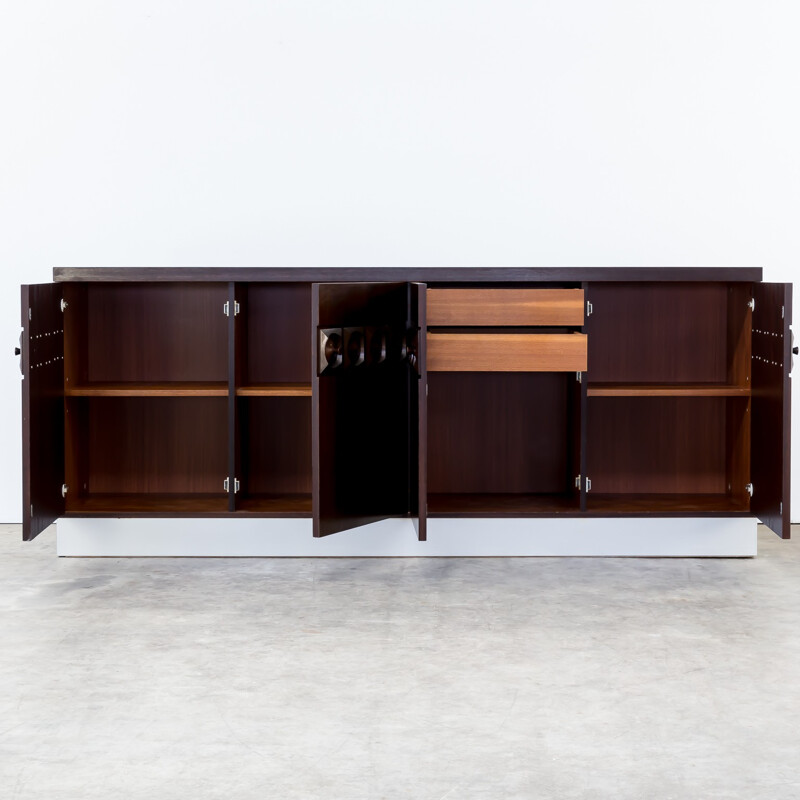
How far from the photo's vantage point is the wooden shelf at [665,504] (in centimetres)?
515

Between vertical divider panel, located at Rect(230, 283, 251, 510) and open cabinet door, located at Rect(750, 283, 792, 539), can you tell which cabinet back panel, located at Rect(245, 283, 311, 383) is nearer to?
vertical divider panel, located at Rect(230, 283, 251, 510)

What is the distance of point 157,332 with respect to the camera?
5621 millimetres

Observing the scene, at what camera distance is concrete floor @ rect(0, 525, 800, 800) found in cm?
297

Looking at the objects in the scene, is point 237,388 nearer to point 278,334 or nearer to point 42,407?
point 278,334

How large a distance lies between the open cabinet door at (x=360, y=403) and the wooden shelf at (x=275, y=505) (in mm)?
373

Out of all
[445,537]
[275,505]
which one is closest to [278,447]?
[275,505]

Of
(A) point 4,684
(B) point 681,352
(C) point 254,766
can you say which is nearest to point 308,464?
(B) point 681,352

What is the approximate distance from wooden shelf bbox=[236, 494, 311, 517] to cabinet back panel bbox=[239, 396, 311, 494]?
2.8 inches

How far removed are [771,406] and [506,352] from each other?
113 centimetres

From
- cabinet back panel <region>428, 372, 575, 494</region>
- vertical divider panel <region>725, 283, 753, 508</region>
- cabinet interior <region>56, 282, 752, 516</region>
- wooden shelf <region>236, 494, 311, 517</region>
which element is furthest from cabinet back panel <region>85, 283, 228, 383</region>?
vertical divider panel <region>725, 283, 753, 508</region>

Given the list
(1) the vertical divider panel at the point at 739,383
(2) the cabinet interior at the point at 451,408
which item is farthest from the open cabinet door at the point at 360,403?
(1) the vertical divider panel at the point at 739,383
